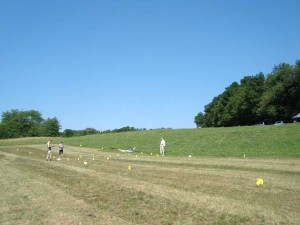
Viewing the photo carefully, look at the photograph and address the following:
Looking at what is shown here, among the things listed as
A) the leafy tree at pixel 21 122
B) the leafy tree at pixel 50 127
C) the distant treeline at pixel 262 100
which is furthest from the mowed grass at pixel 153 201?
the leafy tree at pixel 21 122

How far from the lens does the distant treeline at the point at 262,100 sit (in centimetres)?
7925

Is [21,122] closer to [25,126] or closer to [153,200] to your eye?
[25,126]

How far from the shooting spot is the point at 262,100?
84.9 m

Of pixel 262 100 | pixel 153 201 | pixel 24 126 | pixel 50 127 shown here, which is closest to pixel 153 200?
pixel 153 201

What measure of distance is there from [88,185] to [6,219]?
5796mm

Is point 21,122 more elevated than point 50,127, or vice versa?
point 21,122

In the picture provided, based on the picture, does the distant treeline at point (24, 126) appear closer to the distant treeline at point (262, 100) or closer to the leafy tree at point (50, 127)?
the leafy tree at point (50, 127)

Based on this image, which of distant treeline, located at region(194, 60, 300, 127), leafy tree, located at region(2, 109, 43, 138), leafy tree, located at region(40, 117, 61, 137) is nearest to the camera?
distant treeline, located at region(194, 60, 300, 127)

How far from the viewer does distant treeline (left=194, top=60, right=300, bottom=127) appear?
7925cm

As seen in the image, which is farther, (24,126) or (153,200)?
(24,126)

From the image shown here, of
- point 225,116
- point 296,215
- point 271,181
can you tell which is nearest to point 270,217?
point 296,215

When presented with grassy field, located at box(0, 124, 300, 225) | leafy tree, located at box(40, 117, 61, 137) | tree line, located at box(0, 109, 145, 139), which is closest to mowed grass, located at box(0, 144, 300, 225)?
grassy field, located at box(0, 124, 300, 225)

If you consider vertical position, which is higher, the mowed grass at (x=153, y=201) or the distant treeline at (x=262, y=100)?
the distant treeline at (x=262, y=100)

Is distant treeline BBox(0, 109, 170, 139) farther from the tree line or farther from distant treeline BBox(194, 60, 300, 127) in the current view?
distant treeline BBox(194, 60, 300, 127)
